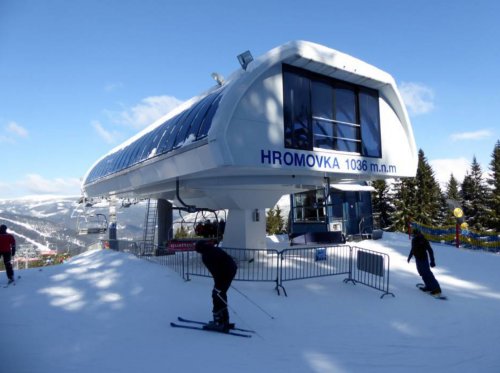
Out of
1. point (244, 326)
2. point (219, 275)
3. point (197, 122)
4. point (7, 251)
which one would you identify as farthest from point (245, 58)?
point (7, 251)

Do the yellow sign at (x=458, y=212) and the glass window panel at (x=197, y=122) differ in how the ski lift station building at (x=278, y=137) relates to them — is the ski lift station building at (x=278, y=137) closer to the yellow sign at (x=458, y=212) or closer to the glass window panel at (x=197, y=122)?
the glass window panel at (x=197, y=122)

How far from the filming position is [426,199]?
43.4 metres

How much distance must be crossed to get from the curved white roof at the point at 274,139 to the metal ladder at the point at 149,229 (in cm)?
268

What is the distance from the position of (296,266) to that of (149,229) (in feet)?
40.9

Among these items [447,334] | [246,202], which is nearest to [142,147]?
[246,202]

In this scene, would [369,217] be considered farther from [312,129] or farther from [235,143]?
[235,143]

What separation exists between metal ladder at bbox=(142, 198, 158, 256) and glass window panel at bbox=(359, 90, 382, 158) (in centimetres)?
879

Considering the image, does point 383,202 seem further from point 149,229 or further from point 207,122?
point 207,122

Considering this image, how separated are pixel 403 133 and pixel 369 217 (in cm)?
1327

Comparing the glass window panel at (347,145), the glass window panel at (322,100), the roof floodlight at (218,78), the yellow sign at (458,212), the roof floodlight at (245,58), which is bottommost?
the yellow sign at (458,212)

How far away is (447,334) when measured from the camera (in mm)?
6480

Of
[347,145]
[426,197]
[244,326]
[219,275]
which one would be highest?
[347,145]

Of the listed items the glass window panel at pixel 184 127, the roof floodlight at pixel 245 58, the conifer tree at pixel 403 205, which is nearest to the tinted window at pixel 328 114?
the roof floodlight at pixel 245 58

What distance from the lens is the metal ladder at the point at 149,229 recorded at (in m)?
14.1
